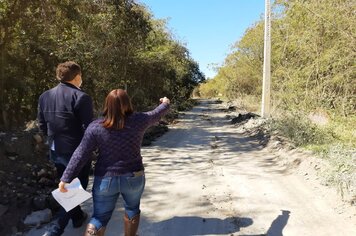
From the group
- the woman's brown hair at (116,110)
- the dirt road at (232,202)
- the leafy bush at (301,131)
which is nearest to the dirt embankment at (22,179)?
the dirt road at (232,202)

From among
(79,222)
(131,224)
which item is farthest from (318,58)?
(131,224)

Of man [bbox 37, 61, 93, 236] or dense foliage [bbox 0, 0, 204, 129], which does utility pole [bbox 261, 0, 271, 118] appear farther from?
man [bbox 37, 61, 93, 236]

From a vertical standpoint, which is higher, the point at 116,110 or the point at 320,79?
the point at 320,79

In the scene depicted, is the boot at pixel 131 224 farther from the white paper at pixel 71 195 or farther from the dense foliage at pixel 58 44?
the dense foliage at pixel 58 44

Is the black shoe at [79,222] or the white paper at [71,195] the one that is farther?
the black shoe at [79,222]

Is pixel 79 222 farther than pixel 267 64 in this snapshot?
No

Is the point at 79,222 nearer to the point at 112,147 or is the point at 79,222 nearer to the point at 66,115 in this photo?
the point at 66,115

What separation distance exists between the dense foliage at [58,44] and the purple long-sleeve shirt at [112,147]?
28.2ft

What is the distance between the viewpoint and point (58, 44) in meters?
13.7

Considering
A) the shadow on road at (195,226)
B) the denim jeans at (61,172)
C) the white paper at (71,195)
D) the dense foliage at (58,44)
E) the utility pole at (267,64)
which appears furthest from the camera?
the utility pole at (267,64)

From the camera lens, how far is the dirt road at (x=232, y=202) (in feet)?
16.6

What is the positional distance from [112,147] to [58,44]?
10.9 meters

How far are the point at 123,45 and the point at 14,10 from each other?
19.7ft

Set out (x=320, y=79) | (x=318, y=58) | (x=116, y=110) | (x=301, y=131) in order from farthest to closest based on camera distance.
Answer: (x=320, y=79) < (x=318, y=58) < (x=301, y=131) < (x=116, y=110)
